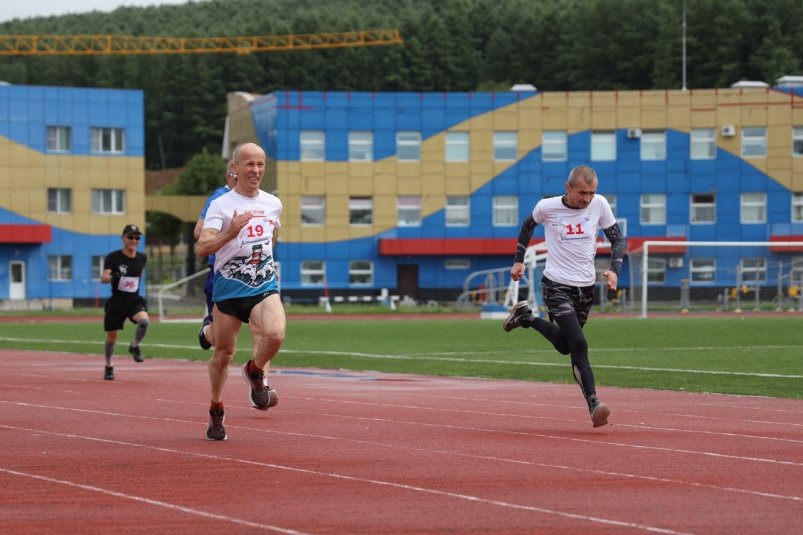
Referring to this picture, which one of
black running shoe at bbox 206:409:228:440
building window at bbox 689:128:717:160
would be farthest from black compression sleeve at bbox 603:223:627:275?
building window at bbox 689:128:717:160

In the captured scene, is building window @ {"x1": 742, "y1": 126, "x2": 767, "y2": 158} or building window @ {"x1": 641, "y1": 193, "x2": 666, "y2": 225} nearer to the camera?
building window @ {"x1": 742, "y1": 126, "x2": 767, "y2": 158}

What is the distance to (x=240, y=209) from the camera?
36.5ft

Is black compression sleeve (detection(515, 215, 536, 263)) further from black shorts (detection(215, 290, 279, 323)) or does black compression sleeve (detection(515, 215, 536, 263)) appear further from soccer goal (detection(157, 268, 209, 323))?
soccer goal (detection(157, 268, 209, 323))

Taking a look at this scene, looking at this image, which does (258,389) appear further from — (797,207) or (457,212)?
(797,207)

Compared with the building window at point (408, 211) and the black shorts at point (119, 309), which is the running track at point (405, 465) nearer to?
the black shorts at point (119, 309)

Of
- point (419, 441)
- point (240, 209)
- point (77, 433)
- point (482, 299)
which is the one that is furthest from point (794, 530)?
point (482, 299)

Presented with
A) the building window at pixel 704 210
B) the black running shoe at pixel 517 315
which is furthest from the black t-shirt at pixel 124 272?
the building window at pixel 704 210

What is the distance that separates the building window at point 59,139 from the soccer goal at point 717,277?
29905mm

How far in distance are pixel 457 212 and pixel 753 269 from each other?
72.3ft

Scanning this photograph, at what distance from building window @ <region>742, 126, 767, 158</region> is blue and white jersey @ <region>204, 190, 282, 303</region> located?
69113mm

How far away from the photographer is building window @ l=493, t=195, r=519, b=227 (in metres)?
78.8

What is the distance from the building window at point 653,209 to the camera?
78.2m

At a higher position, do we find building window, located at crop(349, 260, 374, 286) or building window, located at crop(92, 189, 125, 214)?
building window, located at crop(92, 189, 125, 214)

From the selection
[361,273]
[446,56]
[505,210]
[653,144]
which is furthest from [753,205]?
[446,56]
